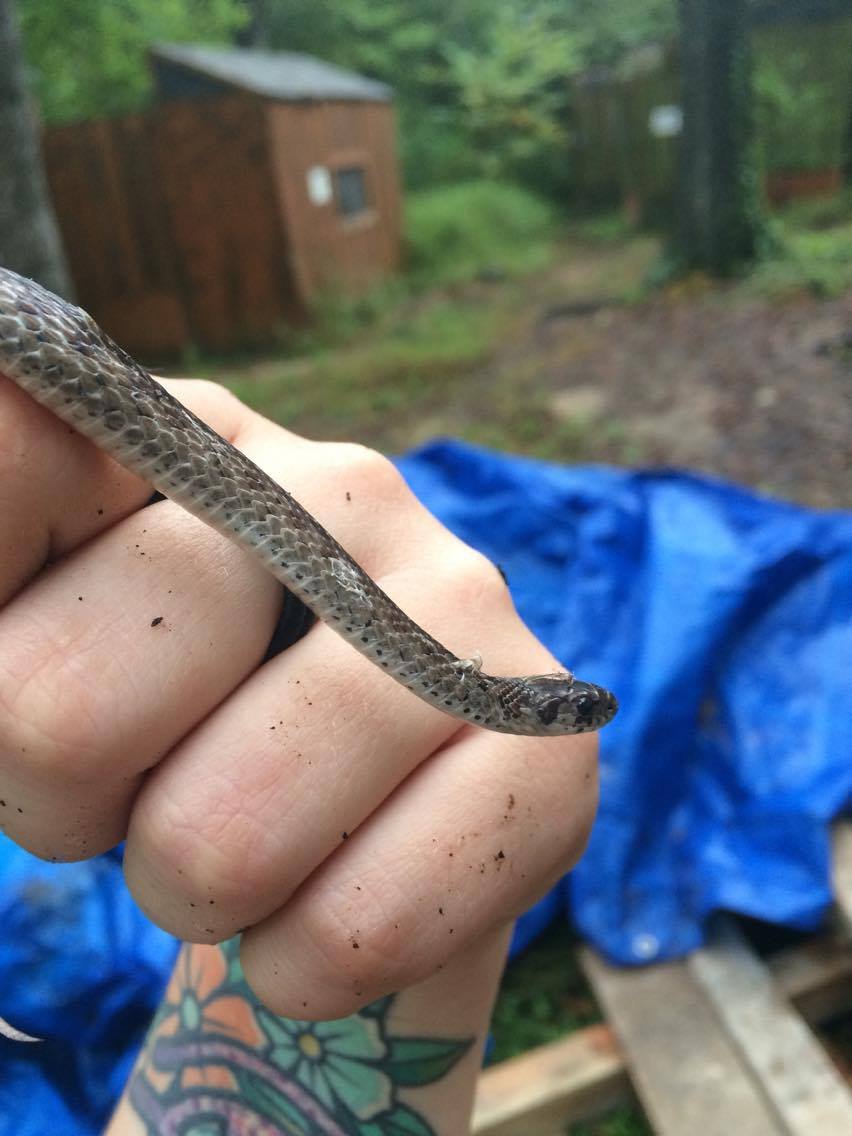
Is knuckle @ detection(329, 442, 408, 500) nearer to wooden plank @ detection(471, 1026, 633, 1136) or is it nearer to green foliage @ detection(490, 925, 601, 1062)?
wooden plank @ detection(471, 1026, 633, 1136)

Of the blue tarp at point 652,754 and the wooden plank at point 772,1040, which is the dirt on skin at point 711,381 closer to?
the blue tarp at point 652,754

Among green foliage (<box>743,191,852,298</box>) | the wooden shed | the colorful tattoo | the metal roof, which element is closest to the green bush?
the metal roof

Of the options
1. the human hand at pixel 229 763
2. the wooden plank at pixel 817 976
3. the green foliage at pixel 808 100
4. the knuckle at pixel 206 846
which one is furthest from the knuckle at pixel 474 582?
the green foliage at pixel 808 100

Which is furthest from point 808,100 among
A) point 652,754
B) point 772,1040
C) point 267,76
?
point 772,1040

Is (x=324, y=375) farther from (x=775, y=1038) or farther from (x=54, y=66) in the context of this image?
(x=54, y=66)

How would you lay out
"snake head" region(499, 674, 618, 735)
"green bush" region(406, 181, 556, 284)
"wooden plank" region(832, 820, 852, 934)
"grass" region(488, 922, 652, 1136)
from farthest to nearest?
"green bush" region(406, 181, 556, 284) < "grass" region(488, 922, 652, 1136) < "wooden plank" region(832, 820, 852, 934) < "snake head" region(499, 674, 618, 735)

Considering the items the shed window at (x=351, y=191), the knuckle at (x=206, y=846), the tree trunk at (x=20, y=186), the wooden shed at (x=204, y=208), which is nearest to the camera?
the knuckle at (x=206, y=846)

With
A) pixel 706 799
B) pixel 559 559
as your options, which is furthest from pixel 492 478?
pixel 706 799
